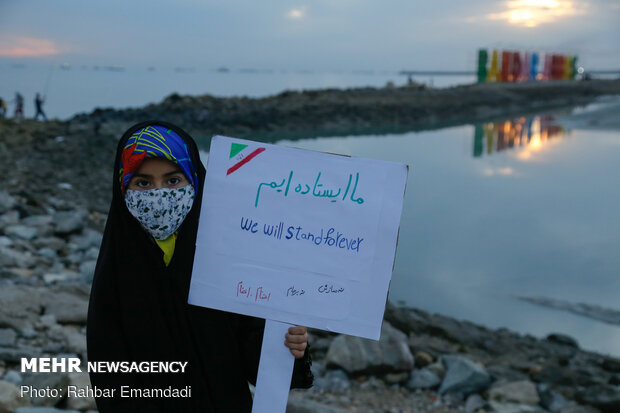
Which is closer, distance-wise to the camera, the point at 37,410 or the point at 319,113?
the point at 37,410

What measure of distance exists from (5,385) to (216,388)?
6.04 feet

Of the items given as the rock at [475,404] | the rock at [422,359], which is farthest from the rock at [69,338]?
the rock at [475,404]

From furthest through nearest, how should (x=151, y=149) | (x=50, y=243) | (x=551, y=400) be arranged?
(x=50, y=243) < (x=551, y=400) < (x=151, y=149)

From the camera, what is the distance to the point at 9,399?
112 inches

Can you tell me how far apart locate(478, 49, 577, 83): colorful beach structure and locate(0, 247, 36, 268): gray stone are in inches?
1868

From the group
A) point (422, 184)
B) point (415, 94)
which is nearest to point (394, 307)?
point (422, 184)

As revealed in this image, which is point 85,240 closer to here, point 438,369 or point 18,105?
point 438,369

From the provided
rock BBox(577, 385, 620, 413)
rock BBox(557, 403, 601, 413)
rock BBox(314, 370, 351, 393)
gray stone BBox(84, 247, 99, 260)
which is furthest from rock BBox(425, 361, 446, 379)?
gray stone BBox(84, 247, 99, 260)

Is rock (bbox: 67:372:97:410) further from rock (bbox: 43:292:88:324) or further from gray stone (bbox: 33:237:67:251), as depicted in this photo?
gray stone (bbox: 33:237:67:251)

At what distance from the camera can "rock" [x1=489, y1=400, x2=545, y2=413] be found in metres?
3.86

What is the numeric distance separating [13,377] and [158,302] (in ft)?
7.49

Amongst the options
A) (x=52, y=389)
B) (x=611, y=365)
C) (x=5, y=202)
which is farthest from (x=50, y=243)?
(x=611, y=365)

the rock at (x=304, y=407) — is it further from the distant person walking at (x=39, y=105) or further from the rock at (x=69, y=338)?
the distant person walking at (x=39, y=105)

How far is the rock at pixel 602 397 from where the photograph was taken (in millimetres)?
3910
